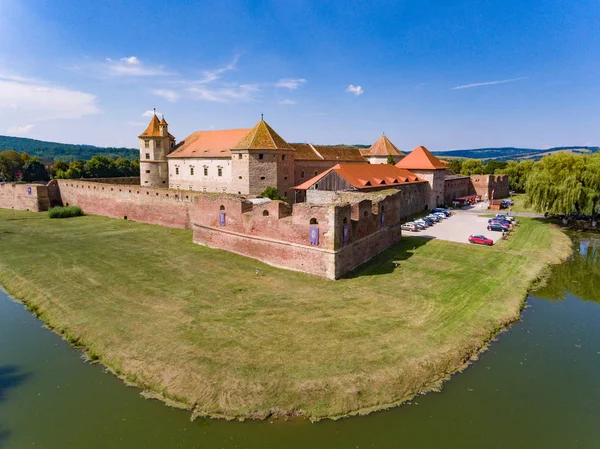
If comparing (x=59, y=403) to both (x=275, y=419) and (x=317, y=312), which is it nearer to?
(x=275, y=419)

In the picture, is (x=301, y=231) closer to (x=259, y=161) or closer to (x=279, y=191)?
(x=259, y=161)

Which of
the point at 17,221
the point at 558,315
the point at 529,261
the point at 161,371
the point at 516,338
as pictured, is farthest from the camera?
the point at 17,221

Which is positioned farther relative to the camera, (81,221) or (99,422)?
(81,221)

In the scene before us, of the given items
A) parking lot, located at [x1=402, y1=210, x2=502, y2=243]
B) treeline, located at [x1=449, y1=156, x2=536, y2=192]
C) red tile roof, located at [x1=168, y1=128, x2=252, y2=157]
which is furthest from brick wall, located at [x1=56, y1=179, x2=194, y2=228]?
treeline, located at [x1=449, y1=156, x2=536, y2=192]

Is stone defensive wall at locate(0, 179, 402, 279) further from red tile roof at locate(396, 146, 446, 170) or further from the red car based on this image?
red tile roof at locate(396, 146, 446, 170)

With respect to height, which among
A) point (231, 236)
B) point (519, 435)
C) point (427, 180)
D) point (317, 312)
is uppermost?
point (427, 180)

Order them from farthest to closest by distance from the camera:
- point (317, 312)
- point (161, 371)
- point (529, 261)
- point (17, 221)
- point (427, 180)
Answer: point (427, 180) → point (17, 221) → point (529, 261) → point (317, 312) → point (161, 371)

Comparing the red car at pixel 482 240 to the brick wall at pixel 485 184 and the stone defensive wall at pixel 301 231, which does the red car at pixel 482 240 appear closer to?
the stone defensive wall at pixel 301 231

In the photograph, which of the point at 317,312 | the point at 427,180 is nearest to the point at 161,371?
the point at 317,312
